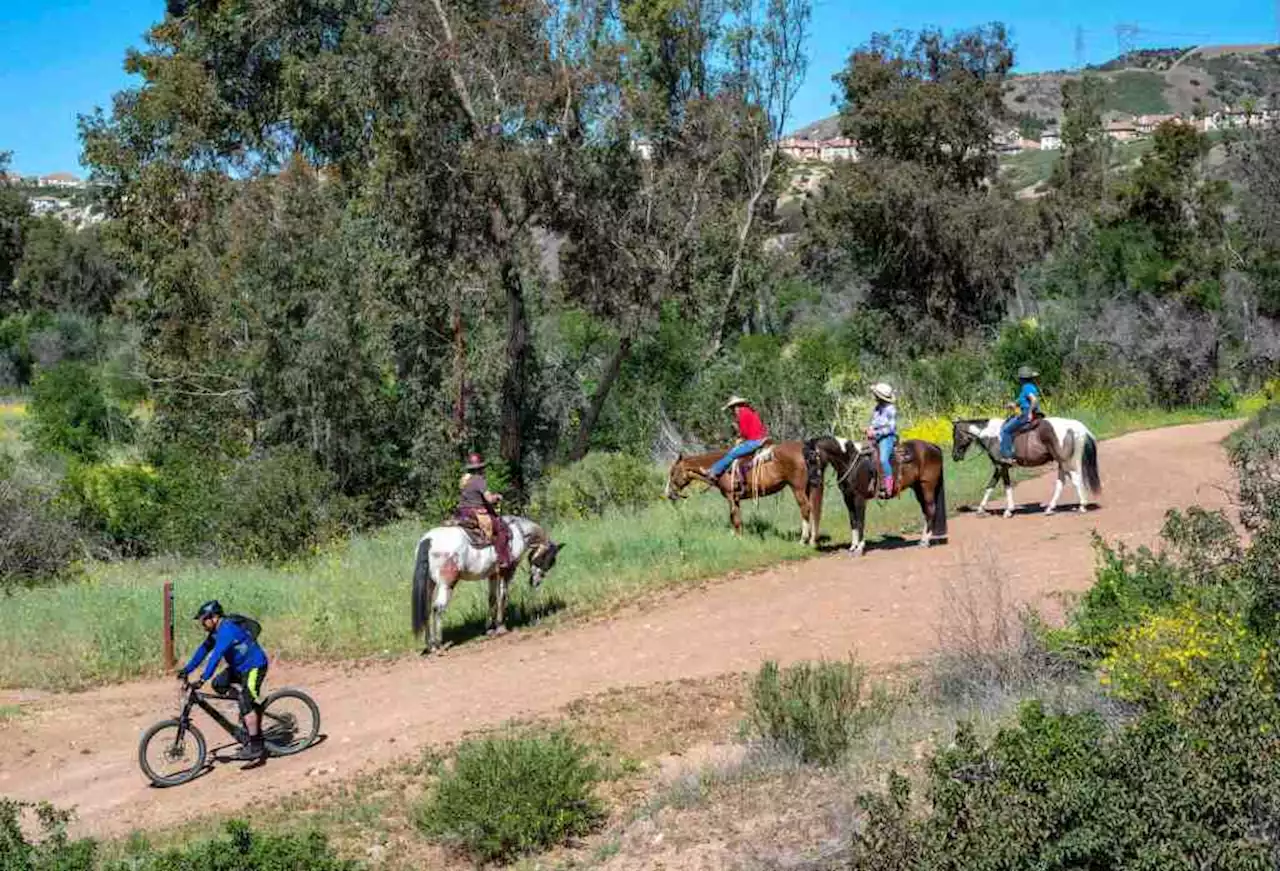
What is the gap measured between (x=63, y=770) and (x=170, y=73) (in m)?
29.2

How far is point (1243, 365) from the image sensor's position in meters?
34.8

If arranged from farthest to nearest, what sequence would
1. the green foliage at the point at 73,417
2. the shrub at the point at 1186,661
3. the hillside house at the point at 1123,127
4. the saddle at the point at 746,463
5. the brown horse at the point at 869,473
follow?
the hillside house at the point at 1123,127 < the green foliage at the point at 73,417 < the saddle at the point at 746,463 < the brown horse at the point at 869,473 < the shrub at the point at 1186,661

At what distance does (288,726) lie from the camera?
12820 mm

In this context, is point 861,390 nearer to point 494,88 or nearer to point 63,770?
→ point 494,88

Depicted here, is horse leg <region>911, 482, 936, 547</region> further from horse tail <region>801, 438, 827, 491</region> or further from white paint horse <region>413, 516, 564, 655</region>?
white paint horse <region>413, 516, 564, 655</region>

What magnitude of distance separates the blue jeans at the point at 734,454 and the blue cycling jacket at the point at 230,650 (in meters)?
8.76

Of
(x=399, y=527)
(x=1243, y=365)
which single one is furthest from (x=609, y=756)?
(x=1243, y=365)

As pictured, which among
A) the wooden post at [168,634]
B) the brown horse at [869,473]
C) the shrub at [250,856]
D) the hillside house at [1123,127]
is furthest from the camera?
the hillside house at [1123,127]

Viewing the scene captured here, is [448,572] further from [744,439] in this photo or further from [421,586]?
[744,439]

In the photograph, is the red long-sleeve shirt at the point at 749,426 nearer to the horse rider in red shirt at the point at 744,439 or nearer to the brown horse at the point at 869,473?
the horse rider in red shirt at the point at 744,439

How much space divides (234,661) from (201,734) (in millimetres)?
896

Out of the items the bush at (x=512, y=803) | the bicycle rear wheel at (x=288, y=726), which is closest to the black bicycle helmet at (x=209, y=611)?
the bicycle rear wheel at (x=288, y=726)

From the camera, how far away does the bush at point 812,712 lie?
34.0 ft

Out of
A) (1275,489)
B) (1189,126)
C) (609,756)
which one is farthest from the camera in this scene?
(1189,126)
